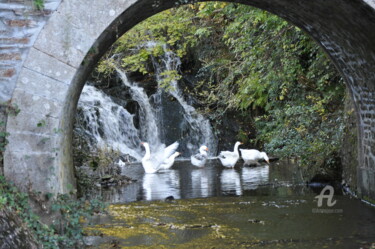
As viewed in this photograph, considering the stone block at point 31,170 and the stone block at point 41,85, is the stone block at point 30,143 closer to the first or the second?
the stone block at point 31,170

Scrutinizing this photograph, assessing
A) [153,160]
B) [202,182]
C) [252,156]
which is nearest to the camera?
[202,182]

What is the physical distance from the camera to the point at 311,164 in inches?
443

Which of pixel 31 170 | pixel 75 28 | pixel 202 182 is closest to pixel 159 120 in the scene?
pixel 202 182

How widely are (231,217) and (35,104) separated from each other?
3551mm

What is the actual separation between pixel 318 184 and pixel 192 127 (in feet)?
31.6

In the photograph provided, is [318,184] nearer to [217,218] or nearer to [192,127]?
[217,218]

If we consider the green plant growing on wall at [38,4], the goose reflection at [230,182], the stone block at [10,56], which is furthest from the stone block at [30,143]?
the goose reflection at [230,182]

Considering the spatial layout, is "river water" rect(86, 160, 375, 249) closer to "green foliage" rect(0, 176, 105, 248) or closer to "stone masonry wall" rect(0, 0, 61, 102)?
"green foliage" rect(0, 176, 105, 248)

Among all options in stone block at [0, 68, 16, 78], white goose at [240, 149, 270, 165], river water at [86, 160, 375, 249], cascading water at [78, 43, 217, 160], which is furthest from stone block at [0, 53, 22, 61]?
cascading water at [78, 43, 217, 160]

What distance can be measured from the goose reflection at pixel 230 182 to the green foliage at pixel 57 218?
5127 millimetres

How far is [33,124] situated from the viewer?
17.2ft

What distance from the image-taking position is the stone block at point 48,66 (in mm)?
5289

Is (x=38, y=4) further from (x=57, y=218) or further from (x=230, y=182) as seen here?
(x=230, y=182)

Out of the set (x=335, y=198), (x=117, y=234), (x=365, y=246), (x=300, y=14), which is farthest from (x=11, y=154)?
(x=335, y=198)
